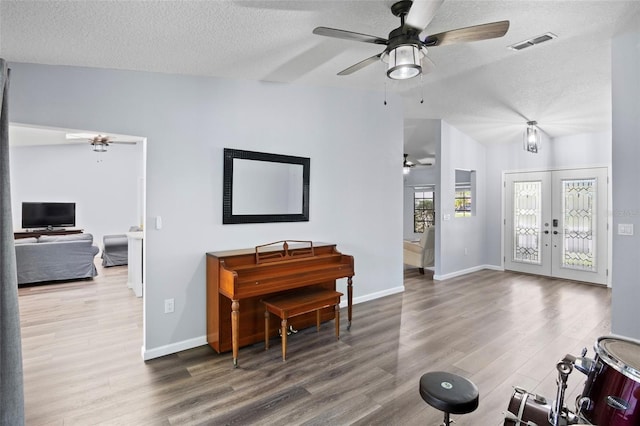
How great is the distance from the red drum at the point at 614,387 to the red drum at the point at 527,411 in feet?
0.67

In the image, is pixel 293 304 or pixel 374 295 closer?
pixel 293 304

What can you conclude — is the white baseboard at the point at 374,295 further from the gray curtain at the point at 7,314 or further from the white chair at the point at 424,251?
the gray curtain at the point at 7,314

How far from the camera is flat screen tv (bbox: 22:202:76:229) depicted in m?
7.84

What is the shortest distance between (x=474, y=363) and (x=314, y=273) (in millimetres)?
1641

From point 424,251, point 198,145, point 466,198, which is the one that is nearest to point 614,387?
point 198,145

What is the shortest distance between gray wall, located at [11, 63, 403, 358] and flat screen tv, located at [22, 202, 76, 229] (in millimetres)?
7294

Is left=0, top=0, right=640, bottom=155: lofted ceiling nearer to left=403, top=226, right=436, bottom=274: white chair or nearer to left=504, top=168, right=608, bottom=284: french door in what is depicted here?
left=504, top=168, right=608, bottom=284: french door

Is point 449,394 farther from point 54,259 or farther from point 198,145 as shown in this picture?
point 54,259

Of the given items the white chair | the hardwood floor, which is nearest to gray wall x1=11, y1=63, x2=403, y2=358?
the hardwood floor

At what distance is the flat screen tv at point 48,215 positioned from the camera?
784 cm

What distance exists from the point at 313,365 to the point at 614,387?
2.05 metres

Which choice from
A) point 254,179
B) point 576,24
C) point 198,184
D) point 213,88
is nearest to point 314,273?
point 254,179

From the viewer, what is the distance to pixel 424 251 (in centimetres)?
646

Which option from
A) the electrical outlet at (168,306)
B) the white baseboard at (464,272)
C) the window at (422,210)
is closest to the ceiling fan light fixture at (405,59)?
the electrical outlet at (168,306)
